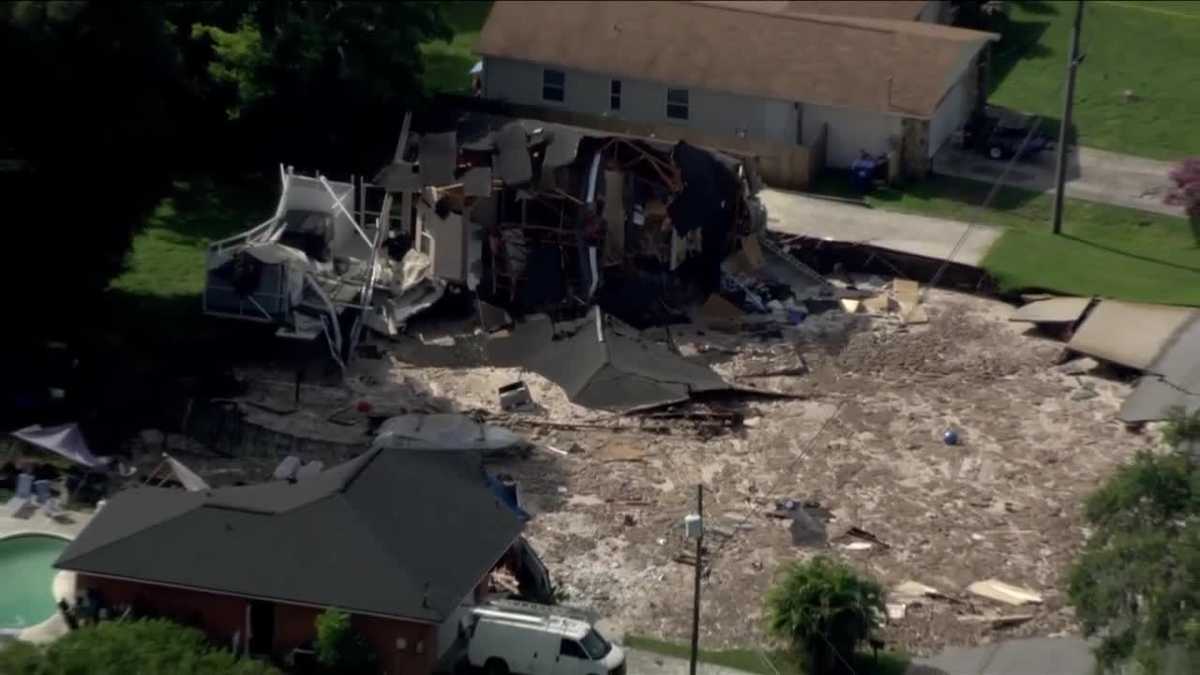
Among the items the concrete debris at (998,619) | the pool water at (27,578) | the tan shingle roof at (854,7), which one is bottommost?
the concrete debris at (998,619)

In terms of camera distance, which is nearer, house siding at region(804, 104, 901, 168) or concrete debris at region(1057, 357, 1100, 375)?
concrete debris at region(1057, 357, 1100, 375)

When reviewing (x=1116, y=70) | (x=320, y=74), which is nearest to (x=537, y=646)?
(x=320, y=74)

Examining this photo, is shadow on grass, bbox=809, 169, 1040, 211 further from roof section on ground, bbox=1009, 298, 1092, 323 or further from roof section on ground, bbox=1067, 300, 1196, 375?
roof section on ground, bbox=1067, 300, 1196, 375

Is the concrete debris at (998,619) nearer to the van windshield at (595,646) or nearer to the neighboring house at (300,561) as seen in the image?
the van windshield at (595,646)

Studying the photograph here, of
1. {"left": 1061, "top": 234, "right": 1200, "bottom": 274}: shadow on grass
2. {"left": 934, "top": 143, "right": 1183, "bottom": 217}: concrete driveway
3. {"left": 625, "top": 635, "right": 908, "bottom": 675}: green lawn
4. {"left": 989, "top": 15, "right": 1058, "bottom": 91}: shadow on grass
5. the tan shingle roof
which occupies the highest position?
the tan shingle roof

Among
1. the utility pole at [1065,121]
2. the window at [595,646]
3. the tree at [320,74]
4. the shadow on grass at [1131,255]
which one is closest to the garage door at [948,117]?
the utility pole at [1065,121]

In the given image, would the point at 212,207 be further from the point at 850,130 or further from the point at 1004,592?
the point at 1004,592

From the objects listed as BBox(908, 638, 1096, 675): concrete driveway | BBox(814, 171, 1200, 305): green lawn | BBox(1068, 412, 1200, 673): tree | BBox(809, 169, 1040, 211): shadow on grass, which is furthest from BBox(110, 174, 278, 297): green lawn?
BBox(1068, 412, 1200, 673): tree
